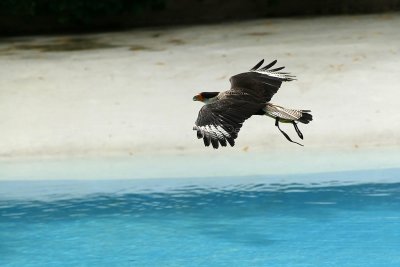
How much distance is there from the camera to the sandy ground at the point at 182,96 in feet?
23.8

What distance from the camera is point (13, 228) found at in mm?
5578

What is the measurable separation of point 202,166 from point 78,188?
0.91 metres

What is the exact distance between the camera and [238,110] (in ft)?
14.3

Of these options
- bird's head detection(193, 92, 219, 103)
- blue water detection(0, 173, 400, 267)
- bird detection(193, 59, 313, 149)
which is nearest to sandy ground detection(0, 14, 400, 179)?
blue water detection(0, 173, 400, 267)

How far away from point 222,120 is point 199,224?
4.78ft

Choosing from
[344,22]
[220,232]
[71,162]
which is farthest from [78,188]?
[344,22]

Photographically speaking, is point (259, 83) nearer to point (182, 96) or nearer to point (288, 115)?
point (288, 115)

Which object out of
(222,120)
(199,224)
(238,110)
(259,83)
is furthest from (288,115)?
(199,224)

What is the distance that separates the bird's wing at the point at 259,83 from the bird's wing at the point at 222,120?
0.20m

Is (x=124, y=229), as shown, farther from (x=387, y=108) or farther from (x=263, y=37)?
(x=263, y=37)

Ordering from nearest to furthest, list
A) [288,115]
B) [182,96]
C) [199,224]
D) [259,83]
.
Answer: [288,115] < [259,83] < [199,224] < [182,96]

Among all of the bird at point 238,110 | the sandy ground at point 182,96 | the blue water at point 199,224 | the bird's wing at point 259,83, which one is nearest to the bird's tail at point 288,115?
the bird at point 238,110

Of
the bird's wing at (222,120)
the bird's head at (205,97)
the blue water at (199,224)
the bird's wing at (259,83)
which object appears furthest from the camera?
the blue water at (199,224)

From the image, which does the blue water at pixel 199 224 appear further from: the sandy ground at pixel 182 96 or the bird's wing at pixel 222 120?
the bird's wing at pixel 222 120
